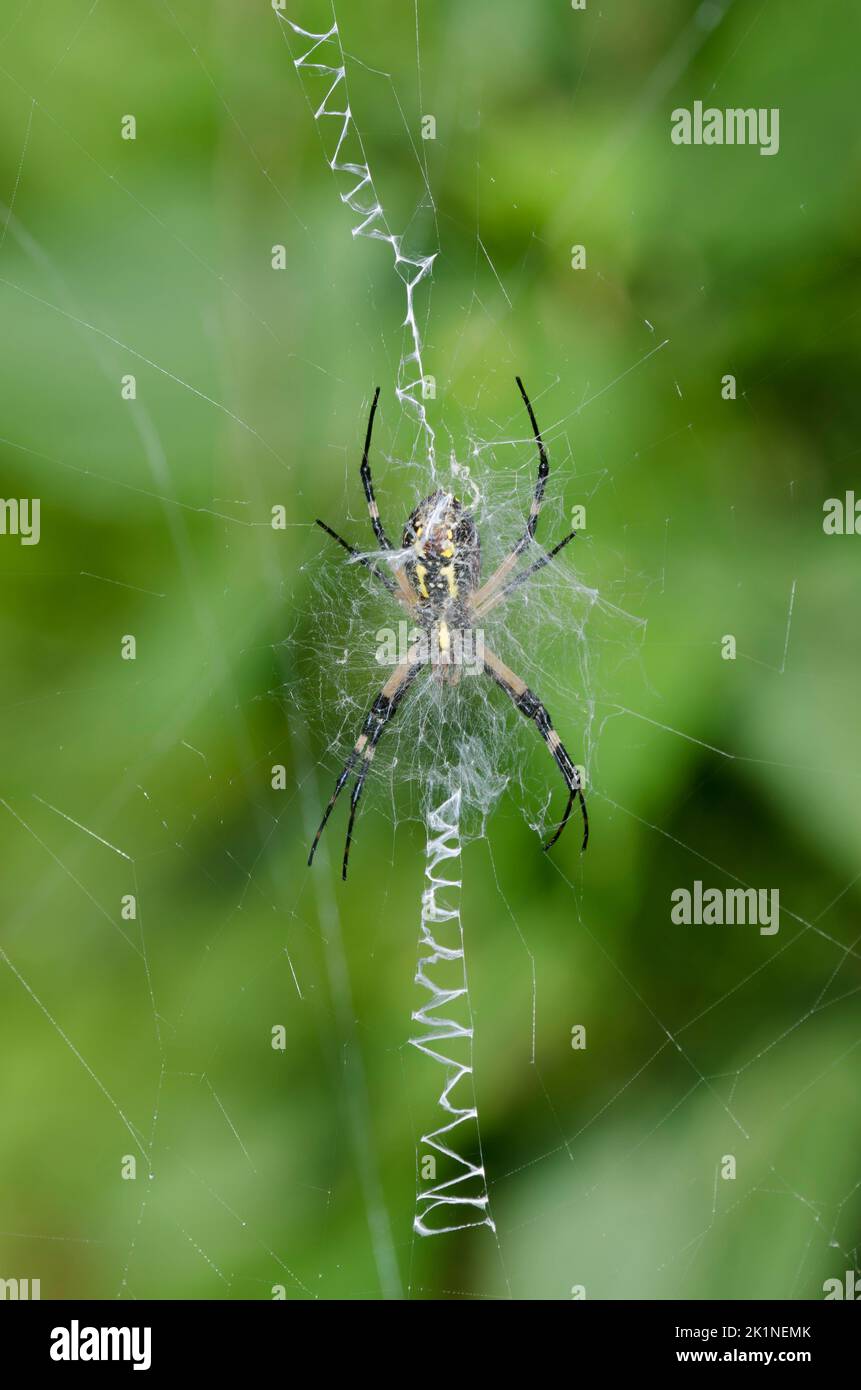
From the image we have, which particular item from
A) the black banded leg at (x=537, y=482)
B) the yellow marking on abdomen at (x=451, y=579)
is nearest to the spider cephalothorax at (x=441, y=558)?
the yellow marking on abdomen at (x=451, y=579)

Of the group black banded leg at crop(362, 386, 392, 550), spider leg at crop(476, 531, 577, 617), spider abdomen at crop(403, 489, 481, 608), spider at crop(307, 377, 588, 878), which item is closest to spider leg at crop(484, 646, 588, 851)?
spider at crop(307, 377, 588, 878)

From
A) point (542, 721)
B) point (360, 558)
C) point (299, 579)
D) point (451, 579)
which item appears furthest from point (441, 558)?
point (542, 721)

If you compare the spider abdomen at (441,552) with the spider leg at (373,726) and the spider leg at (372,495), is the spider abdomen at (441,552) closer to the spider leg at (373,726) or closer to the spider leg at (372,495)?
the spider leg at (372,495)

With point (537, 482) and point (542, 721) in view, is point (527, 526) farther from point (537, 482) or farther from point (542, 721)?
point (542, 721)

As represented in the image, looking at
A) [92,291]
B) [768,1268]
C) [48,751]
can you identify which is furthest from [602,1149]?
[92,291]

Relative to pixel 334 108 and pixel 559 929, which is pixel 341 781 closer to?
pixel 559 929
